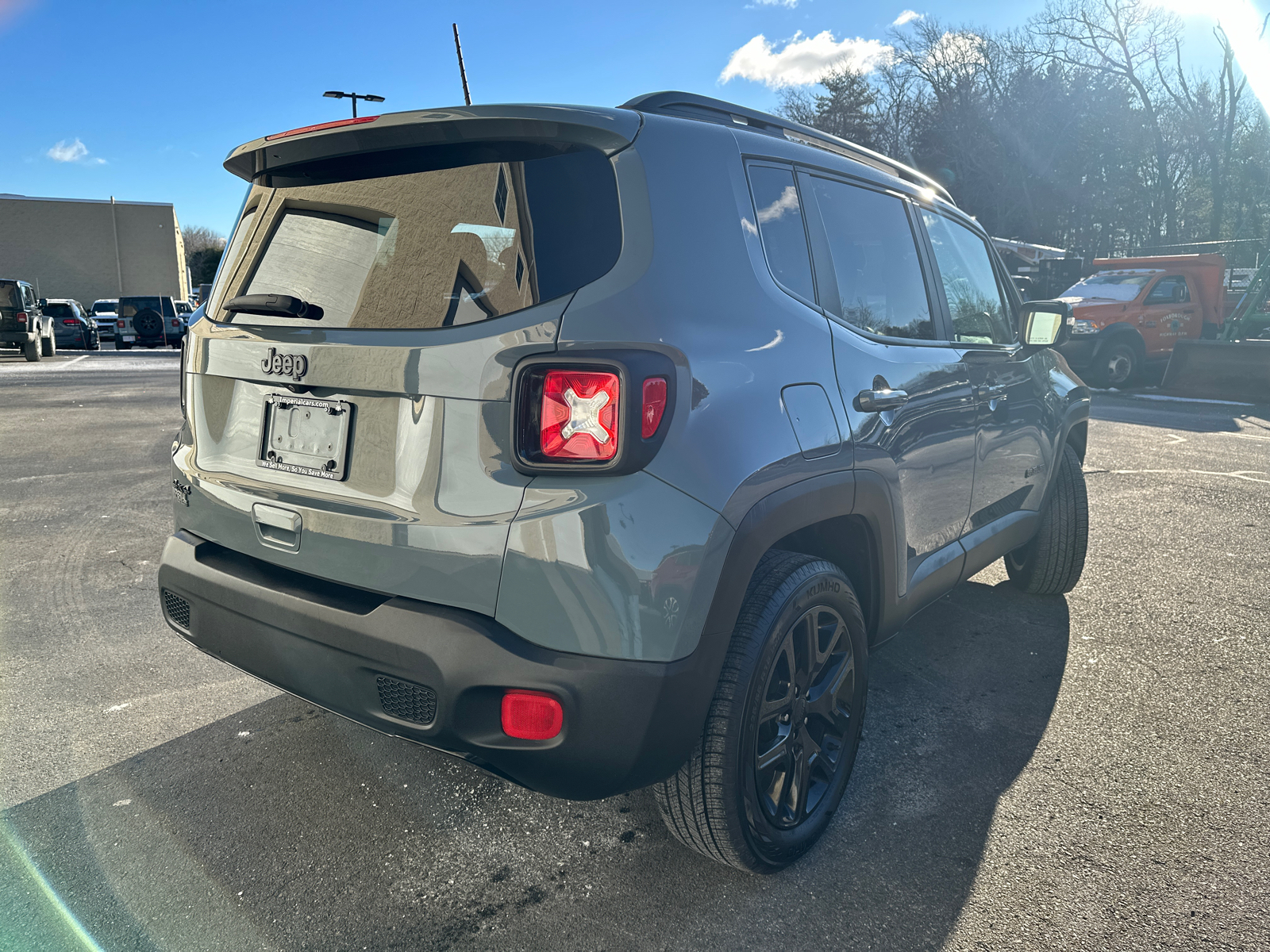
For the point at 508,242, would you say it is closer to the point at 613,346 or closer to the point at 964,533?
the point at 613,346

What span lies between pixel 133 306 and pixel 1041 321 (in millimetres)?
31563

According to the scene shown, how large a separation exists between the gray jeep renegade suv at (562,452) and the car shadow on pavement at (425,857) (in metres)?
0.18

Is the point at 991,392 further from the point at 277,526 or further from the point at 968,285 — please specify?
the point at 277,526

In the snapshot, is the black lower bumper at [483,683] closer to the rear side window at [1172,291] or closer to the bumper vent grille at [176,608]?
the bumper vent grille at [176,608]

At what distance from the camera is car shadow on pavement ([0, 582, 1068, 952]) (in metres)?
2.05

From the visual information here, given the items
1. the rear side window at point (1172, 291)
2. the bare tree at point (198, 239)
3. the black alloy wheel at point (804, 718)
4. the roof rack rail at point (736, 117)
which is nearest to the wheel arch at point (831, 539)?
the black alloy wheel at point (804, 718)

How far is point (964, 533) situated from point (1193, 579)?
241 centimetres

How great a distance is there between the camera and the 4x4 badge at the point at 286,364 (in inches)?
82.7

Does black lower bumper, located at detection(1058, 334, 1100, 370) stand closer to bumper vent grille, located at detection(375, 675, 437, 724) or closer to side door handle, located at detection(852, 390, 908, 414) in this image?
side door handle, located at detection(852, 390, 908, 414)

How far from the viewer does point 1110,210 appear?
3606cm

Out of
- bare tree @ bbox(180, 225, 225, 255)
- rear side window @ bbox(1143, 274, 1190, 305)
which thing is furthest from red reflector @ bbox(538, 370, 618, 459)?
bare tree @ bbox(180, 225, 225, 255)

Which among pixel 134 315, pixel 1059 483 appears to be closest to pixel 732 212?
pixel 1059 483

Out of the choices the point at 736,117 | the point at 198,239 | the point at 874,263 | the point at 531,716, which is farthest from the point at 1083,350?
the point at 198,239

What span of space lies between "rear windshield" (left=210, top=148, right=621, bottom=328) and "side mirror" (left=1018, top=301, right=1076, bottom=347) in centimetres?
259
